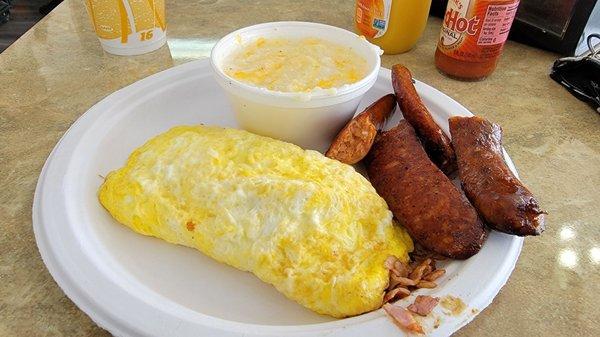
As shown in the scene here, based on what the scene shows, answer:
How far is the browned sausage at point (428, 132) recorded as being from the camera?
1.16 m

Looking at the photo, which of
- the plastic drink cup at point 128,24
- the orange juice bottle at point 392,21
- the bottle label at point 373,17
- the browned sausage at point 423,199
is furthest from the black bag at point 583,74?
the plastic drink cup at point 128,24

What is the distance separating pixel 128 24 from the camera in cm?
161

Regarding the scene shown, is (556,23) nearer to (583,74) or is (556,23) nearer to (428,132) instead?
(583,74)

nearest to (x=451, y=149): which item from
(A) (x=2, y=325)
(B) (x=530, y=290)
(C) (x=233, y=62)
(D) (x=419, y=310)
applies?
(B) (x=530, y=290)

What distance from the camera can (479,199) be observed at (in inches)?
38.2

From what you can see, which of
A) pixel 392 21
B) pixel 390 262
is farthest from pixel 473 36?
pixel 390 262

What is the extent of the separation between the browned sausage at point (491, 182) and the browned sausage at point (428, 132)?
0.03 m

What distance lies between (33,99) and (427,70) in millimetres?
1328

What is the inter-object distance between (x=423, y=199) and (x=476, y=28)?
72 centimetres

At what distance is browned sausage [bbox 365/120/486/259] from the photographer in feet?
3.04

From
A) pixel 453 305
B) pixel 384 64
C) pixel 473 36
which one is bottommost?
pixel 384 64

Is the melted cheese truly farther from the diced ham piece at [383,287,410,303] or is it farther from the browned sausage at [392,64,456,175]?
the diced ham piece at [383,287,410,303]

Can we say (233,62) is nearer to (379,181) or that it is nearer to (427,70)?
(379,181)

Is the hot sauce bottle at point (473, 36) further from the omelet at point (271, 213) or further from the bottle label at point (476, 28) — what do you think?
the omelet at point (271, 213)
